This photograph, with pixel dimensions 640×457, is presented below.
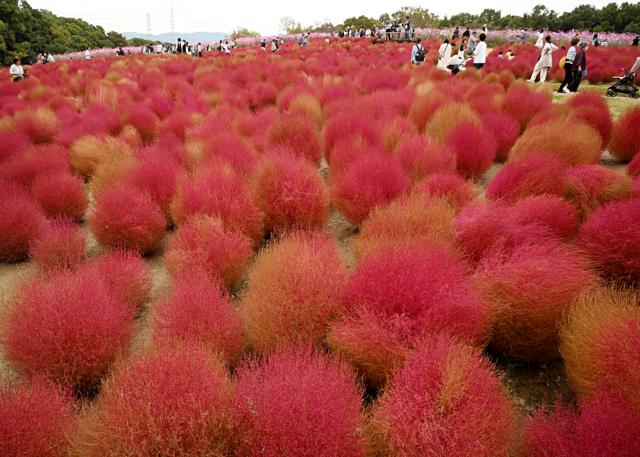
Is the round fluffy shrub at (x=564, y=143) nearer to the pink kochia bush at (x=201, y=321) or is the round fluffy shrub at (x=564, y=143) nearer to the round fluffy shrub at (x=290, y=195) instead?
the round fluffy shrub at (x=290, y=195)

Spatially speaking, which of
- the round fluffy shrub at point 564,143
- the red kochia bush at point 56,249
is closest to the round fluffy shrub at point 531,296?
the round fluffy shrub at point 564,143

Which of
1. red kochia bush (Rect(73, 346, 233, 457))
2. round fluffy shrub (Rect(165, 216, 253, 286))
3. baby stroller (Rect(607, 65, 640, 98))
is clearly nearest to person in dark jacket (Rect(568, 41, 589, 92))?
baby stroller (Rect(607, 65, 640, 98))

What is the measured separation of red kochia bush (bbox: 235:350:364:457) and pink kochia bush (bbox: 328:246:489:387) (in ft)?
0.93

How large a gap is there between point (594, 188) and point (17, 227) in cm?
524

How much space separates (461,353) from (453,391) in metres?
0.20

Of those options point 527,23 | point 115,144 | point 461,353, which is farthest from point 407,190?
point 527,23

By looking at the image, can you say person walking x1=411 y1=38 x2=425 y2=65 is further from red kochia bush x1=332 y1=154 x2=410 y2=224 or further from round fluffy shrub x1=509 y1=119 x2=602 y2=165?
red kochia bush x1=332 y1=154 x2=410 y2=224

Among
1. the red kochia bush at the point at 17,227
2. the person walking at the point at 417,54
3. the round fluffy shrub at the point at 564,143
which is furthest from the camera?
the person walking at the point at 417,54

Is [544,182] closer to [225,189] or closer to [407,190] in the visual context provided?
[407,190]

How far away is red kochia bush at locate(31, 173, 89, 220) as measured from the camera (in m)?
4.29

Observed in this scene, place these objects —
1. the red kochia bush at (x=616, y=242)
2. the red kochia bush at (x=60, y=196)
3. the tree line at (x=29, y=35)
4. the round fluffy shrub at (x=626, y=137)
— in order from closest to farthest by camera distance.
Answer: the red kochia bush at (x=616, y=242), the red kochia bush at (x=60, y=196), the round fluffy shrub at (x=626, y=137), the tree line at (x=29, y=35)

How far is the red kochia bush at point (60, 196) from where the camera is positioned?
4.29 metres

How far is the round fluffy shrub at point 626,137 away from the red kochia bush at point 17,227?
23.2 feet

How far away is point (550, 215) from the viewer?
3.04 meters
